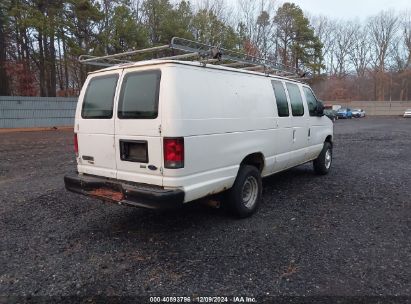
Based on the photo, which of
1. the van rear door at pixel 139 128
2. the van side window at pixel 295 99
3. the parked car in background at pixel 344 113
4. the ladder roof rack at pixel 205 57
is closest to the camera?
the van rear door at pixel 139 128

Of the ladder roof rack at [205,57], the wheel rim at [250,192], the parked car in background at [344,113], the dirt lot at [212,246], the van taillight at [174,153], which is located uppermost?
the ladder roof rack at [205,57]

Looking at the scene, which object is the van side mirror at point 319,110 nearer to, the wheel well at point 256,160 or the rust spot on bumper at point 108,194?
the wheel well at point 256,160

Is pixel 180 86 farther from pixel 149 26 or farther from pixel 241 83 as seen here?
pixel 149 26

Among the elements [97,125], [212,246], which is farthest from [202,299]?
[97,125]

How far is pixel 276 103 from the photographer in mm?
5770

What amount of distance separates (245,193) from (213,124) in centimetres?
138

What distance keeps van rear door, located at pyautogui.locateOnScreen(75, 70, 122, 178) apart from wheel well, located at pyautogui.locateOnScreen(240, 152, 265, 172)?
6.56ft

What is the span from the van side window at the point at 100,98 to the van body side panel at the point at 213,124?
3.33ft

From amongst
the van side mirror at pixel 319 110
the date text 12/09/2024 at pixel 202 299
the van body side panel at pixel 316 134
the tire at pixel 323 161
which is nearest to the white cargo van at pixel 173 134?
the date text 12/09/2024 at pixel 202 299

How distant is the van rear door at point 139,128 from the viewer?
401 centimetres

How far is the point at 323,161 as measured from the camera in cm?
791

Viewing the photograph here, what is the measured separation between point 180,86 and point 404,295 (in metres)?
3.05

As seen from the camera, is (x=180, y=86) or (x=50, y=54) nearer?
(x=180, y=86)

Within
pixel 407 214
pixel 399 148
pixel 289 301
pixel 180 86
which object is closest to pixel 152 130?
pixel 180 86
